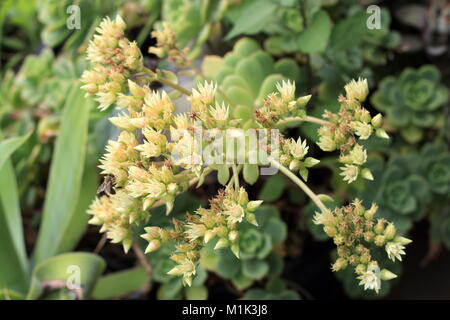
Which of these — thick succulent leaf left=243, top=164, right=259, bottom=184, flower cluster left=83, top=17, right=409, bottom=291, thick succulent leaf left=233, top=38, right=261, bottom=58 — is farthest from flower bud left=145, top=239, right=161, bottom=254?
thick succulent leaf left=233, top=38, right=261, bottom=58

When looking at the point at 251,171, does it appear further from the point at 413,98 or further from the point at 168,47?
the point at 413,98

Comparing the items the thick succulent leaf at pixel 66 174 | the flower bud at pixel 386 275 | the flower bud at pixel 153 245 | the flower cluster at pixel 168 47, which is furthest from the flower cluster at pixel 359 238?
the thick succulent leaf at pixel 66 174

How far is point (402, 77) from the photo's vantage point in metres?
0.79

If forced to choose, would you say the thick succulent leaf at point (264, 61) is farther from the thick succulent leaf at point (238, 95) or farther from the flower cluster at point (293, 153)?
the flower cluster at point (293, 153)

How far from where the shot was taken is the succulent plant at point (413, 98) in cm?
78

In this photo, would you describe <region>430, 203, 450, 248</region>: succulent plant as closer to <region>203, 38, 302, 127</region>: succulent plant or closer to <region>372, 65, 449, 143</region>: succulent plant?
<region>372, 65, 449, 143</region>: succulent plant

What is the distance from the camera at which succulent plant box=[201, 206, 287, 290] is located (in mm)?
632

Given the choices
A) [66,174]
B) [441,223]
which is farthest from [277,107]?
[441,223]

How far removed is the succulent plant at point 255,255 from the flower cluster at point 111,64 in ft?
0.76

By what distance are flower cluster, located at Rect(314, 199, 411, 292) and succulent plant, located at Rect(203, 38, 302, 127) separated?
18 centimetres

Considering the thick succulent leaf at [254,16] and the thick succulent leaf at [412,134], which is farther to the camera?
the thick succulent leaf at [412,134]

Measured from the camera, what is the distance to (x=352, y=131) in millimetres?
461
